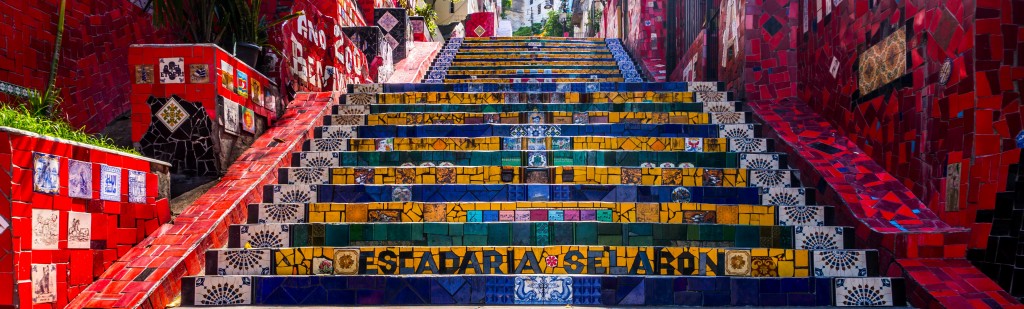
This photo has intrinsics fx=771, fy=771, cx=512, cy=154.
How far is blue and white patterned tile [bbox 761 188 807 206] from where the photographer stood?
172 inches

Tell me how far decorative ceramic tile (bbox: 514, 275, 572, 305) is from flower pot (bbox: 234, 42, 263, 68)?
3186 mm

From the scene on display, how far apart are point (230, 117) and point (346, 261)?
1.67 metres

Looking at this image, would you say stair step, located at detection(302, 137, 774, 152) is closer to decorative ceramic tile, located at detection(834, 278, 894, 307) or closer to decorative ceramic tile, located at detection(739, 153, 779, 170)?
decorative ceramic tile, located at detection(739, 153, 779, 170)

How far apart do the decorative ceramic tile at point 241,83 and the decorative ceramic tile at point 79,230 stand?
173 cm

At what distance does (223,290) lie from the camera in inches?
141

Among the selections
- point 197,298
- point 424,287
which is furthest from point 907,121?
point 197,298

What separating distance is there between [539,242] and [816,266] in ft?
4.45

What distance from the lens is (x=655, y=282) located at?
3.51m

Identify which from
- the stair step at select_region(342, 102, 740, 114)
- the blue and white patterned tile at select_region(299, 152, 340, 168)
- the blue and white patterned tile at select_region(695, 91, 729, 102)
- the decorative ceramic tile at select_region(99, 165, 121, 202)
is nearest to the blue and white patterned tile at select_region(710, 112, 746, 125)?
the stair step at select_region(342, 102, 740, 114)

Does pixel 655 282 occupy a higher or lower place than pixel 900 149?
lower

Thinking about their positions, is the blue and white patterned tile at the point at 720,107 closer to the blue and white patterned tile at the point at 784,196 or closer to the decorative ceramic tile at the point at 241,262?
the blue and white patterned tile at the point at 784,196

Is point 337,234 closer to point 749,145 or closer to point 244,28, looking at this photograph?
point 244,28

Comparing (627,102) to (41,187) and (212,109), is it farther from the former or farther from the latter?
(41,187)

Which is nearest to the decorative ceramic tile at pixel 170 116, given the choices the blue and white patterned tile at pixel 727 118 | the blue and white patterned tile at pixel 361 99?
→ the blue and white patterned tile at pixel 361 99
